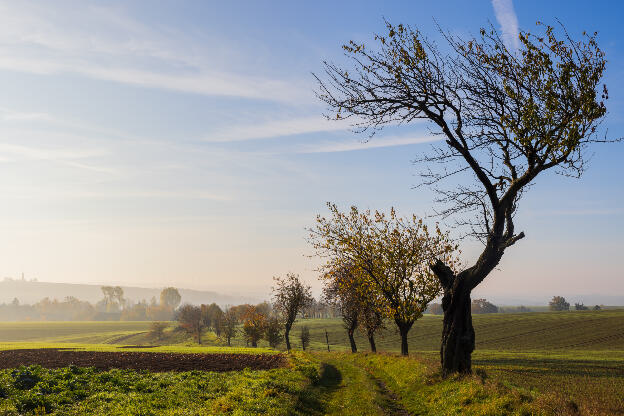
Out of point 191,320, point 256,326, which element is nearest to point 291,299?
point 256,326

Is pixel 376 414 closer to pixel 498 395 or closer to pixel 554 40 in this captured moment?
pixel 498 395

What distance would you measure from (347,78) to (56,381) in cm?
2167

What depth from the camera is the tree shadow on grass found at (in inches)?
664

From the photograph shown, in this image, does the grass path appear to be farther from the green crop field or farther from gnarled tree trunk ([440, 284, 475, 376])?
gnarled tree trunk ([440, 284, 475, 376])

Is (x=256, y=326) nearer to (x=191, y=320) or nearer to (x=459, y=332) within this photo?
(x=191, y=320)

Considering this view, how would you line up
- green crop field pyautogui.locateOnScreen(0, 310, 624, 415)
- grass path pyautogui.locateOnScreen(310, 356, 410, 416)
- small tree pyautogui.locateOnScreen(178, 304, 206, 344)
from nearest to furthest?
green crop field pyautogui.locateOnScreen(0, 310, 624, 415)
grass path pyautogui.locateOnScreen(310, 356, 410, 416)
small tree pyautogui.locateOnScreen(178, 304, 206, 344)

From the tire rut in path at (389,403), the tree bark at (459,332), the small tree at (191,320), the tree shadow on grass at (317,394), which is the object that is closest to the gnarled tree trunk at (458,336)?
the tree bark at (459,332)

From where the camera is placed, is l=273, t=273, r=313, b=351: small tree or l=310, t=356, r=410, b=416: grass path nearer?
l=310, t=356, r=410, b=416: grass path

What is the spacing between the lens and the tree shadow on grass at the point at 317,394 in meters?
16.9

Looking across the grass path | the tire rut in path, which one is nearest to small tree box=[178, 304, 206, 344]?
the grass path

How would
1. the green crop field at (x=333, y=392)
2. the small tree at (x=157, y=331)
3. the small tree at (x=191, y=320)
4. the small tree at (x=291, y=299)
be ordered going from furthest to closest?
the small tree at (x=157, y=331), the small tree at (x=191, y=320), the small tree at (x=291, y=299), the green crop field at (x=333, y=392)

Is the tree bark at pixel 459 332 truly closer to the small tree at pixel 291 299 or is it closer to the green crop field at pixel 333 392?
the green crop field at pixel 333 392

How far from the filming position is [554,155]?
1680 centimetres

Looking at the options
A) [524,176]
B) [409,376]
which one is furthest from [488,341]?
[524,176]
